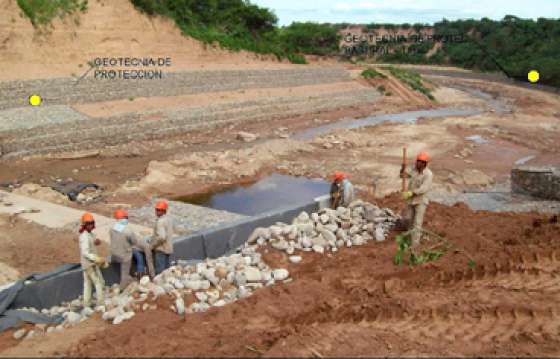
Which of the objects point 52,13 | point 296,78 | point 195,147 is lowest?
point 195,147

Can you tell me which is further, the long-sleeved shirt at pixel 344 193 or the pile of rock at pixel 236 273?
the long-sleeved shirt at pixel 344 193

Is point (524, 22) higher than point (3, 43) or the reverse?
higher

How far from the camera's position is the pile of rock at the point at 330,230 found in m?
Result: 8.62

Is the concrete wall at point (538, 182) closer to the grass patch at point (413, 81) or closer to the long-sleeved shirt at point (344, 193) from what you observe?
the long-sleeved shirt at point (344, 193)

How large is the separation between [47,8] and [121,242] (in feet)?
75.5

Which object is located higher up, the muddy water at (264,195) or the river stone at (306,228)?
the river stone at (306,228)

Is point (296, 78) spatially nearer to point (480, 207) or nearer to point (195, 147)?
point (195, 147)

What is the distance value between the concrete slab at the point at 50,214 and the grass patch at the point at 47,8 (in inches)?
616

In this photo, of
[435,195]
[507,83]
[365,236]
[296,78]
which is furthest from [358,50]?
[365,236]

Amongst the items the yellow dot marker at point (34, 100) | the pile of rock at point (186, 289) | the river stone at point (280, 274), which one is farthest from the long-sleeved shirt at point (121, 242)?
the yellow dot marker at point (34, 100)

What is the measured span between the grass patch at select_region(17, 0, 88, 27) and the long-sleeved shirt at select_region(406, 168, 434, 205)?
23086 mm

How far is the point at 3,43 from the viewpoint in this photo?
23.6m

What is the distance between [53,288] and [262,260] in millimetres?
3019

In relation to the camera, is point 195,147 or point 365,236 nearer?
point 365,236
